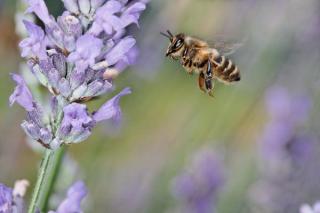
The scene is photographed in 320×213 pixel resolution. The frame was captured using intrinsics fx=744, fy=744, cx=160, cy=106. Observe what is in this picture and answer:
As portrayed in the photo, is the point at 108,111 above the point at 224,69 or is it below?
below

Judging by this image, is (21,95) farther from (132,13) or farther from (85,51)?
(132,13)

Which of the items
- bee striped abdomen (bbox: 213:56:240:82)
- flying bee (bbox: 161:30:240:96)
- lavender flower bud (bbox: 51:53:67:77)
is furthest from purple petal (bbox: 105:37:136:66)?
bee striped abdomen (bbox: 213:56:240:82)

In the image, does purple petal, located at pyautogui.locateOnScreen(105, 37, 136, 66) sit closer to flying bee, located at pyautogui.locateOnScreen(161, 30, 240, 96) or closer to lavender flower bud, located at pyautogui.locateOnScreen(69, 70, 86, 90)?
lavender flower bud, located at pyautogui.locateOnScreen(69, 70, 86, 90)

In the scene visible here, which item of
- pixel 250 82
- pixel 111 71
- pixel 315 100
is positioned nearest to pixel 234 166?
pixel 250 82

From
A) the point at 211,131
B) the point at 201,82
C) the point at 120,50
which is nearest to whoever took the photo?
the point at 120,50

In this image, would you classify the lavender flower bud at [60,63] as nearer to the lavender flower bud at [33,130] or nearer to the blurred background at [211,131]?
the lavender flower bud at [33,130]

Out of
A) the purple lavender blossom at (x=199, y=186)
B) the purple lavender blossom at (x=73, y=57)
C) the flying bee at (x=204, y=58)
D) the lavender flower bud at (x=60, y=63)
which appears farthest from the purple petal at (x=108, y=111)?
the purple lavender blossom at (x=199, y=186)

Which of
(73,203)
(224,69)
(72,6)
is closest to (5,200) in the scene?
(73,203)
